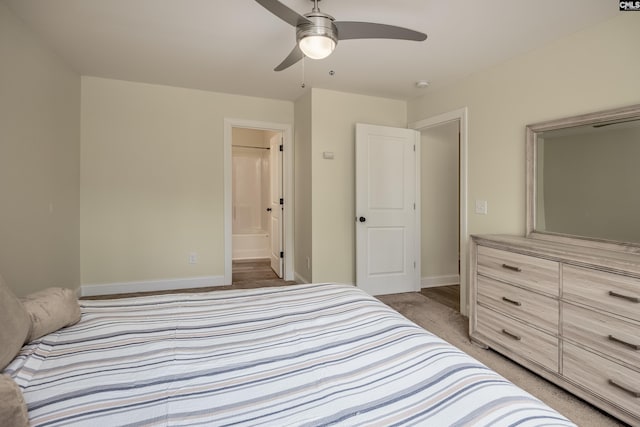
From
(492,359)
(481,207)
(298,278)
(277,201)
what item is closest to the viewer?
(492,359)

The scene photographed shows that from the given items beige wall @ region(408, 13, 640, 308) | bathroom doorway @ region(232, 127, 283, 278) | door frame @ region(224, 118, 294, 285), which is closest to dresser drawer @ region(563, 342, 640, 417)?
beige wall @ region(408, 13, 640, 308)

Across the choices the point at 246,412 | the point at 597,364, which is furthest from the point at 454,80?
the point at 246,412

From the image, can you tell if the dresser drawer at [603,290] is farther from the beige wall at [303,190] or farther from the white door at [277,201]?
the white door at [277,201]

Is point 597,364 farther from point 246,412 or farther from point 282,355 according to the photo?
point 246,412

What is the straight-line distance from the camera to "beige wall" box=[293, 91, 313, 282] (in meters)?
3.77

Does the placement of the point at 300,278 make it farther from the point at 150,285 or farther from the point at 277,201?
the point at 150,285

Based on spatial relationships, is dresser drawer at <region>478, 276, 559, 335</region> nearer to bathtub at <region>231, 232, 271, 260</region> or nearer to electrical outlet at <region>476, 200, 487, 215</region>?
electrical outlet at <region>476, 200, 487, 215</region>

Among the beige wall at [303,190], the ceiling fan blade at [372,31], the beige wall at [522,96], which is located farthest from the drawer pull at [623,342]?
the beige wall at [303,190]

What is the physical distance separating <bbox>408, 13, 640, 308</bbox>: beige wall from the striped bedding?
2.03 m

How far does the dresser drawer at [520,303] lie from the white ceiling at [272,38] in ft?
6.06

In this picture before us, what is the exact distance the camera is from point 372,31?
1.74 metres

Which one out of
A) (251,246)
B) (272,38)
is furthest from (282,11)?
(251,246)

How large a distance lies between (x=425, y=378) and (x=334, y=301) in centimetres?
72

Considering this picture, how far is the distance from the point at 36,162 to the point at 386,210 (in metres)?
3.33
